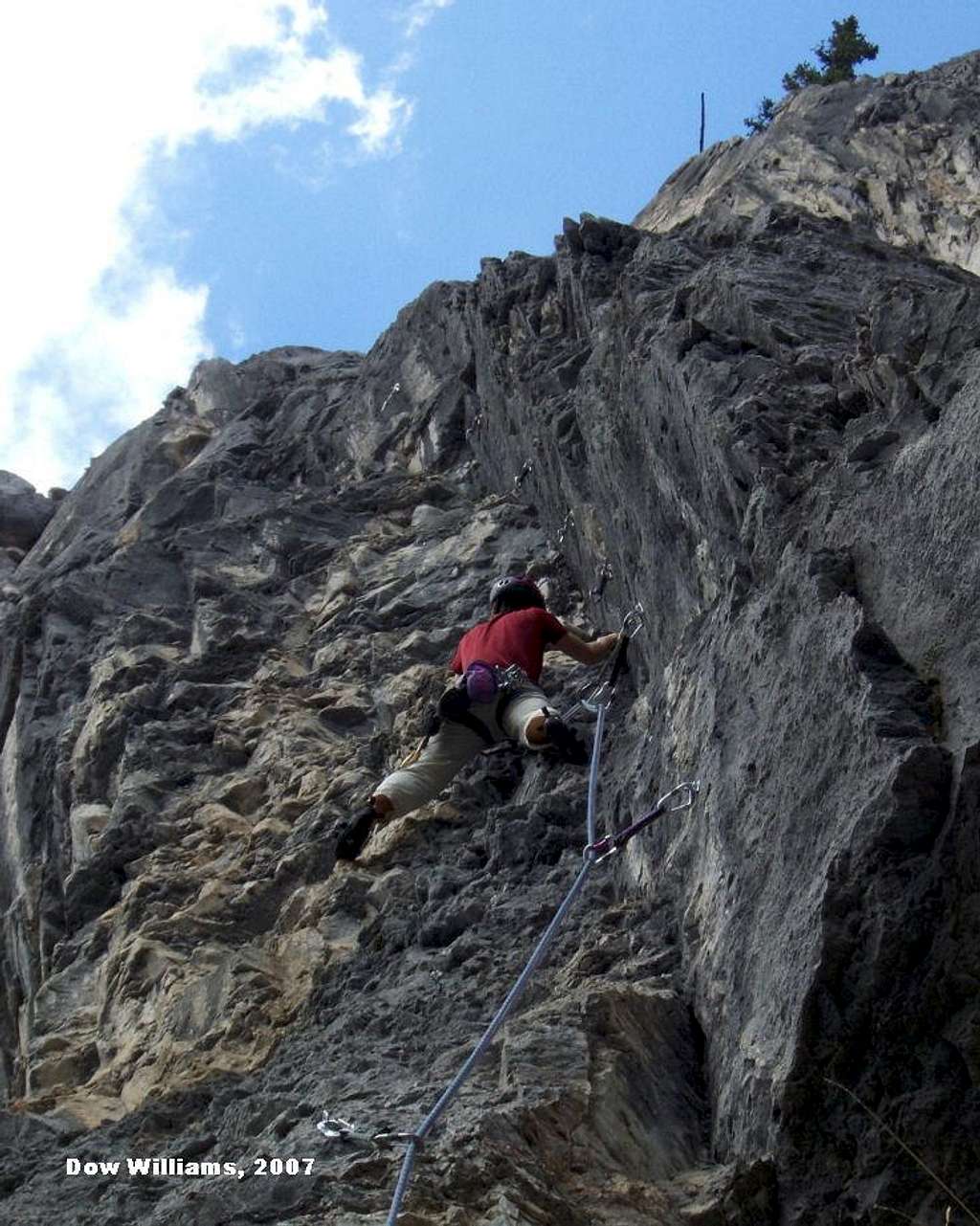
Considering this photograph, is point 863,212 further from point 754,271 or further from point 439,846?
point 439,846

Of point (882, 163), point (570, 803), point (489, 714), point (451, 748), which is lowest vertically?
point (570, 803)

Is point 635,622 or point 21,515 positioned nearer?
point 635,622

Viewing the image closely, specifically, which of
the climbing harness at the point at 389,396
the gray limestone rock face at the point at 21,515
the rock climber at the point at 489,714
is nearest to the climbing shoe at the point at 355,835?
the rock climber at the point at 489,714

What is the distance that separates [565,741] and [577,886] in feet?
6.70

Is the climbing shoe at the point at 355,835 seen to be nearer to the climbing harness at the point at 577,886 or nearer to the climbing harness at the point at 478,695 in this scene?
the climbing harness at the point at 478,695

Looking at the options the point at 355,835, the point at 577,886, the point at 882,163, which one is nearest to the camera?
the point at 577,886

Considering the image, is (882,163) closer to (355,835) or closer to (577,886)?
(355,835)

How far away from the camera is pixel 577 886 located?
21.0 feet

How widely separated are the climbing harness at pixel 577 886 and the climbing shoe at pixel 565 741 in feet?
0.61

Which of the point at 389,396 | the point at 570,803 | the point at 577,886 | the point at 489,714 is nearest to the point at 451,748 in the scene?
the point at 489,714

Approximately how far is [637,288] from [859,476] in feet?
14.7

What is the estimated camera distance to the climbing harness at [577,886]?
547cm

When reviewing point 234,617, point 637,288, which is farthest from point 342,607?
point 637,288

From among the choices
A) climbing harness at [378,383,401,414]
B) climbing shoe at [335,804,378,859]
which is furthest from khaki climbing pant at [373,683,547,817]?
climbing harness at [378,383,401,414]
